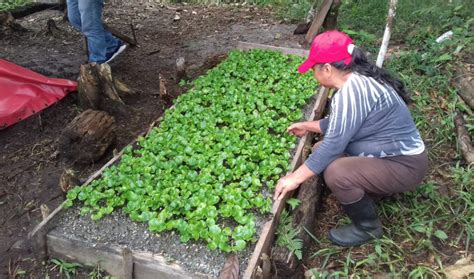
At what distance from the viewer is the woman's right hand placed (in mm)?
3959

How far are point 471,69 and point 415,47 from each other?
4.31 feet

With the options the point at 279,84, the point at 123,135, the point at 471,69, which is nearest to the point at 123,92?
the point at 123,135

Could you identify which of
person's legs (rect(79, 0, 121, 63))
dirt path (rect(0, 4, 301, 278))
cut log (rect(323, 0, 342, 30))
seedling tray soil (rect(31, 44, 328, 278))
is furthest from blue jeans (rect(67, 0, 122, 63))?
cut log (rect(323, 0, 342, 30))

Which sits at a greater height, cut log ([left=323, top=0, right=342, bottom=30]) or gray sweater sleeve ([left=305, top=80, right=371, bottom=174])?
gray sweater sleeve ([left=305, top=80, right=371, bottom=174])

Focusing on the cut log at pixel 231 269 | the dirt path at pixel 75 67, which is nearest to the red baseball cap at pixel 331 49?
the cut log at pixel 231 269

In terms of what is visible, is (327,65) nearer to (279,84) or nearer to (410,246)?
(410,246)

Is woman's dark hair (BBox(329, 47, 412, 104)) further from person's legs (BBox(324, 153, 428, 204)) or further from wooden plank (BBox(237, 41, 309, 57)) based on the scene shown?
wooden plank (BBox(237, 41, 309, 57))

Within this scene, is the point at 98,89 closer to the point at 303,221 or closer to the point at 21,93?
the point at 21,93

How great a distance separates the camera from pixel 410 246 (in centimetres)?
318

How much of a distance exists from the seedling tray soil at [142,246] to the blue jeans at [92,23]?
3085 mm

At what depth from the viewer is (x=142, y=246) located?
2957mm

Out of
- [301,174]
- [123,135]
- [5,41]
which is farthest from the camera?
[5,41]

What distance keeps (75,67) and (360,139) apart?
4.65 metres

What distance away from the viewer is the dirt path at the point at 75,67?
12.4 feet
